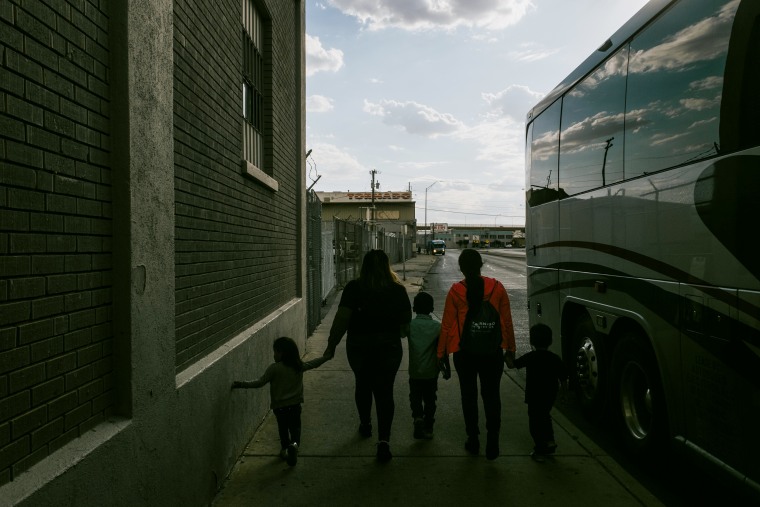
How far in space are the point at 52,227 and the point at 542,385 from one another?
153 inches

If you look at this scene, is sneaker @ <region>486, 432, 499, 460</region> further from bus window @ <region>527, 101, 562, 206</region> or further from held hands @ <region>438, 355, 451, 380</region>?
bus window @ <region>527, 101, 562, 206</region>

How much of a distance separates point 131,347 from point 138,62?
55.2 inches

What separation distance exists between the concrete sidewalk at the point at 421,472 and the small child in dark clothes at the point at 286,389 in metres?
0.18

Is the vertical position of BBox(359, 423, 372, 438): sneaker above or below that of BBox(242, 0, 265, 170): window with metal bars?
below

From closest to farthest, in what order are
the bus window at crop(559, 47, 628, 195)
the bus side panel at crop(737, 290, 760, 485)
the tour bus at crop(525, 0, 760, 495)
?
the bus side panel at crop(737, 290, 760, 485)
the tour bus at crop(525, 0, 760, 495)
the bus window at crop(559, 47, 628, 195)

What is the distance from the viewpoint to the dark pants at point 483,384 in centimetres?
508

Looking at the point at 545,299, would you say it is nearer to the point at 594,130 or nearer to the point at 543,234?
the point at 543,234

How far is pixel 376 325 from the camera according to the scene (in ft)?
16.9

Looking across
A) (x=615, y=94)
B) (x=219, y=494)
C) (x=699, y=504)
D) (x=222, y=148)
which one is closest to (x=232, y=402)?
(x=219, y=494)

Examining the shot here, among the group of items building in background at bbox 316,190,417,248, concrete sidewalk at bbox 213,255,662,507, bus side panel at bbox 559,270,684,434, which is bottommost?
concrete sidewalk at bbox 213,255,662,507

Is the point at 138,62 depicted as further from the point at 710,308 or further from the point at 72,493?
the point at 710,308

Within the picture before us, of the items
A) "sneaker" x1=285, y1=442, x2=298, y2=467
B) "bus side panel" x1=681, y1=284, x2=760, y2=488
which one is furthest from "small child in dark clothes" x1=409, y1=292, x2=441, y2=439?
"bus side panel" x1=681, y1=284, x2=760, y2=488

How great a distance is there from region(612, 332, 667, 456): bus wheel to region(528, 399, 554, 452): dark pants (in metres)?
0.69

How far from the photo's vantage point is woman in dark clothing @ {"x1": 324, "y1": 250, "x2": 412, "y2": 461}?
5141 mm
